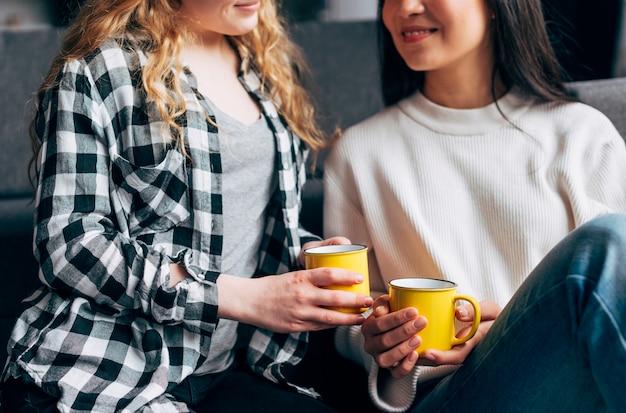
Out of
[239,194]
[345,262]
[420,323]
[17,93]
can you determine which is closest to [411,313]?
[420,323]

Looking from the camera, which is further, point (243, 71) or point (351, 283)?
point (243, 71)

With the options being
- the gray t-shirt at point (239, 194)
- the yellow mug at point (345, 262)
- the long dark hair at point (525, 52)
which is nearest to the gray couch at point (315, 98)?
the long dark hair at point (525, 52)

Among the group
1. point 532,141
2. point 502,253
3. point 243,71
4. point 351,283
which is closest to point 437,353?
point 351,283

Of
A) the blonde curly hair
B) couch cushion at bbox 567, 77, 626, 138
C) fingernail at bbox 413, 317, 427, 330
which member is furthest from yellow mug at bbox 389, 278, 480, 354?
couch cushion at bbox 567, 77, 626, 138

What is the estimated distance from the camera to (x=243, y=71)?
1.26 m

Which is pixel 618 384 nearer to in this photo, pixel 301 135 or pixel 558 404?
pixel 558 404

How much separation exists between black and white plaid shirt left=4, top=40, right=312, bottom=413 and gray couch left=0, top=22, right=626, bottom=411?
392 millimetres

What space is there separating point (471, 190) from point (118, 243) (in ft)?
2.13

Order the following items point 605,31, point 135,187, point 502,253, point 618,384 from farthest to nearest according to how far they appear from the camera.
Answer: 1. point 605,31
2. point 502,253
3. point 135,187
4. point 618,384

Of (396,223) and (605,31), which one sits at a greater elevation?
(605,31)

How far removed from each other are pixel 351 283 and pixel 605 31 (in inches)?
44.9

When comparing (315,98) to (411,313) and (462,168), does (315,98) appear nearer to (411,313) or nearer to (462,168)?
(462,168)

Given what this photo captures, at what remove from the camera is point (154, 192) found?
108cm

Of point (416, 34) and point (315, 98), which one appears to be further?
point (315, 98)
